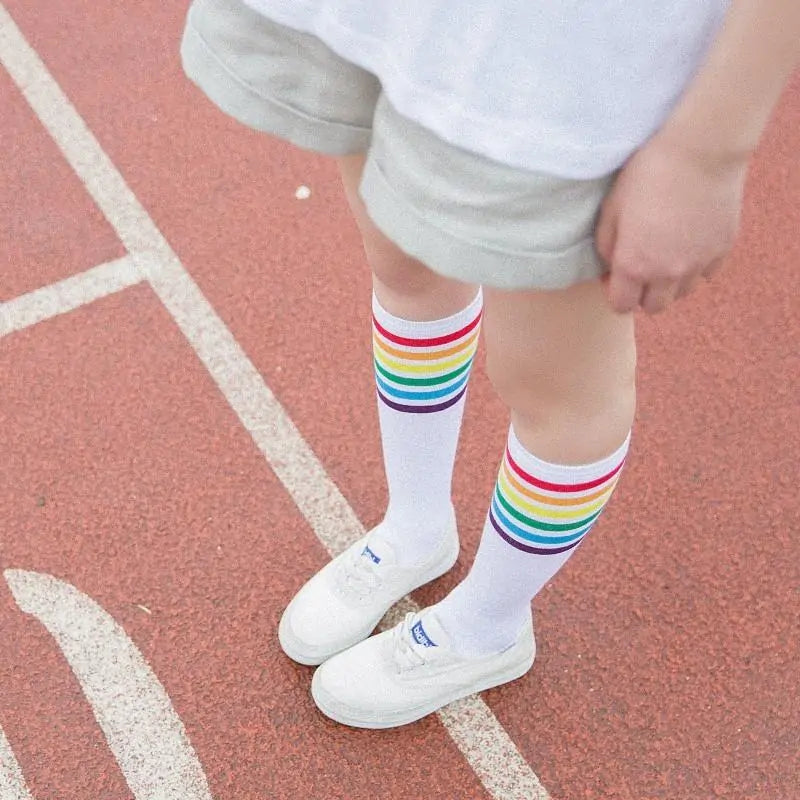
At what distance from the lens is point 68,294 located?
1344 millimetres

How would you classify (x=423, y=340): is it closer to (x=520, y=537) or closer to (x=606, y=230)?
(x=520, y=537)

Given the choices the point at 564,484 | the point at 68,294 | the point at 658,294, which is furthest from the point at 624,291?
the point at 68,294

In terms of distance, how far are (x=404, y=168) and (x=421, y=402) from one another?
36cm

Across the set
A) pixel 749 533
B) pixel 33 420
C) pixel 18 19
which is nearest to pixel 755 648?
pixel 749 533

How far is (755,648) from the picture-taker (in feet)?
3.43

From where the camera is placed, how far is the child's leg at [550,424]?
603 millimetres

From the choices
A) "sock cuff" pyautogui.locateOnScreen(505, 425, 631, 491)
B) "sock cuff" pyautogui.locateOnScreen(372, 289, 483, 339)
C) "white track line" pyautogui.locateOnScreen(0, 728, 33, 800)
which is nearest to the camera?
"sock cuff" pyautogui.locateOnScreen(505, 425, 631, 491)

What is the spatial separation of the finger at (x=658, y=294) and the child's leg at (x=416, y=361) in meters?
0.26

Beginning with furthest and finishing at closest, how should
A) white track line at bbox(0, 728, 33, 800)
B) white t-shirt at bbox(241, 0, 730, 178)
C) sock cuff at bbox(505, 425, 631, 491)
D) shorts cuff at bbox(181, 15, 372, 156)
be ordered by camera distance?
white track line at bbox(0, 728, 33, 800)
sock cuff at bbox(505, 425, 631, 491)
shorts cuff at bbox(181, 15, 372, 156)
white t-shirt at bbox(241, 0, 730, 178)

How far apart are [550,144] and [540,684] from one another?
2.32ft

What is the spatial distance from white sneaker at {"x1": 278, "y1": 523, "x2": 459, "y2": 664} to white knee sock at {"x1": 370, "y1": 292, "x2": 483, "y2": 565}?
1.9 inches

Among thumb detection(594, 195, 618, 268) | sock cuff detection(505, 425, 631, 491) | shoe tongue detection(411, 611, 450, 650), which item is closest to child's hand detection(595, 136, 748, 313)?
thumb detection(594, 195, 618, 268)

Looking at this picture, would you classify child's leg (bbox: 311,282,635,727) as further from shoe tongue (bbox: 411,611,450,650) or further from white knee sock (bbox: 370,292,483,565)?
white knee sock (bbox: 370,292,483,565)

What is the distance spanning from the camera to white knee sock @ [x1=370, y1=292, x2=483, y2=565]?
826mm
